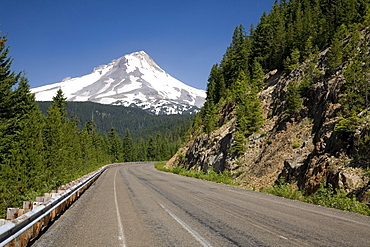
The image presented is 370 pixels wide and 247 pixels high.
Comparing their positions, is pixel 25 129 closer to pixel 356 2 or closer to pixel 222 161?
pixel 222 161

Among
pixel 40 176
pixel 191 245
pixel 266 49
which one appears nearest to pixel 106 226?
pixel 191 245

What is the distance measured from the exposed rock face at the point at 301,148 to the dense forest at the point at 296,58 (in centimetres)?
97

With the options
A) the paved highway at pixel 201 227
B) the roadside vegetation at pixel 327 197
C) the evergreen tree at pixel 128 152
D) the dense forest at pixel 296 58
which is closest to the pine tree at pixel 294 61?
the dense forest at pixel 296 58

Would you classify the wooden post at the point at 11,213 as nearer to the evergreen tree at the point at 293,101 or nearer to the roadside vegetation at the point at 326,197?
the roadside vegetation at the point at 326,197

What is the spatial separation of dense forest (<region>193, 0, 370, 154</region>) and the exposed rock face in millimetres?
973

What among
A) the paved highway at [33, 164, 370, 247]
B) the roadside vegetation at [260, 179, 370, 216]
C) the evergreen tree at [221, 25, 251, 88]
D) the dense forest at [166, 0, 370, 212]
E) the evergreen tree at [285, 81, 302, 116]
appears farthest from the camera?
the evergreen tree at [221, 25, 251, 88]

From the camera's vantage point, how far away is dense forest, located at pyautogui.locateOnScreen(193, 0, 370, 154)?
59.5 feet

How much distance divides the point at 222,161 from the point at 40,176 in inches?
709

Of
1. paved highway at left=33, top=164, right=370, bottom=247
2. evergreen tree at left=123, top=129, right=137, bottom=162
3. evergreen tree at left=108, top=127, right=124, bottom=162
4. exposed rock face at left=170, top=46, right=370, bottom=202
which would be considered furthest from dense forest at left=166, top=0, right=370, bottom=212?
evergreen tree at left=123, top=129, right=137, bottom=162

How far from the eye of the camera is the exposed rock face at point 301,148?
614 inches

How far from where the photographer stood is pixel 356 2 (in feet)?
109

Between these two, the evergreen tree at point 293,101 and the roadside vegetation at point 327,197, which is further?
the evergreen tree at point 293,101

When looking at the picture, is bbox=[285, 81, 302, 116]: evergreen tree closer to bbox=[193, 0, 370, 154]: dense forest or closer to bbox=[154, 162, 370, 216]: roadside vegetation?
bbox=[193, 0, 370, 154]: dense forest

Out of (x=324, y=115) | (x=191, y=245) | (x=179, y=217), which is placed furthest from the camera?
(x=324, y=115)
